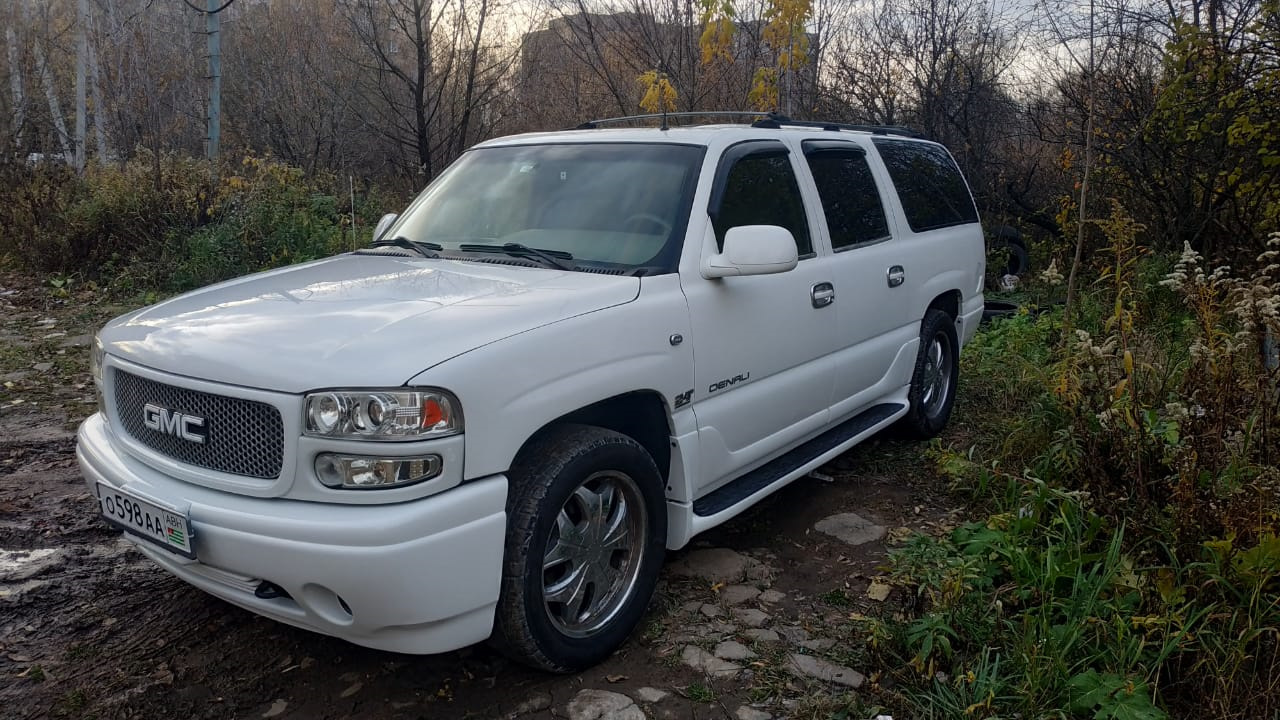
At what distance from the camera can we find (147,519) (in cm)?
279

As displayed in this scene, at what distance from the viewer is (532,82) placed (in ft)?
42.7

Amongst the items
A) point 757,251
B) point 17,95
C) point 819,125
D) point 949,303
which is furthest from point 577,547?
point 17,95

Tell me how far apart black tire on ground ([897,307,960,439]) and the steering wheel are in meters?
2.21

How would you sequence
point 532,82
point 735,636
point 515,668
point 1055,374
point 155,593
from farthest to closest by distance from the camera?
point 532,82 < point 1055,374 < point 155,593 < point 735,636 < point 515,668

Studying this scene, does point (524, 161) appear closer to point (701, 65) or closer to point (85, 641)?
point (85, 641)

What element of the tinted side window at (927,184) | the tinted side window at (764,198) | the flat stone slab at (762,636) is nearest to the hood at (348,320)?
the tinted side window at (764,198)

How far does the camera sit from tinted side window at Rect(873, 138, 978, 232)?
205 inches

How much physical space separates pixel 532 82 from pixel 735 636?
10956 mm

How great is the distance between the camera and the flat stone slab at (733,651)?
3.22m

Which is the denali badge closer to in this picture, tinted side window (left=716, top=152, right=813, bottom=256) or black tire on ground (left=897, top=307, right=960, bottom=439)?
tinted side window (left=716, top=152, right=813, bottom=256)

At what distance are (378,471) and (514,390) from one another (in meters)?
0.44

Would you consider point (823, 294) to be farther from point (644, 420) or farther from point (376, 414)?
point (376, 414)

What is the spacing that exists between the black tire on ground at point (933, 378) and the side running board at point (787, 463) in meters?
0.29

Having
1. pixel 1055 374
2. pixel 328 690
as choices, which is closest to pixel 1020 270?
pixel 1055 374
